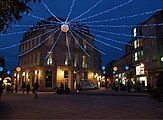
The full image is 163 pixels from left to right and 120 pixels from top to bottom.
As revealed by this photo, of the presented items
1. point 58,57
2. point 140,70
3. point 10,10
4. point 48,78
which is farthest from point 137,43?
point 10,10

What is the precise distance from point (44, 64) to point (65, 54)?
13.7 ft

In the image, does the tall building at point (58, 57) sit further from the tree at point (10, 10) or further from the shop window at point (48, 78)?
the tree at point (10, 10)

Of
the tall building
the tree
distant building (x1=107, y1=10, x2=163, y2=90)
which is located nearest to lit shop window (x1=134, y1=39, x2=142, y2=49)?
distant building (x1=107, y1=10, x2=163, y2=90)

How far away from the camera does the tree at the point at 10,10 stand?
888 cm

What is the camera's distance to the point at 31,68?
4953cm

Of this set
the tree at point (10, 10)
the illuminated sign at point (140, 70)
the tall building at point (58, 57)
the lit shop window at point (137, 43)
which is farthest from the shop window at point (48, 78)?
the tree at point (10, 10)

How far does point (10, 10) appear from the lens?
9359mm

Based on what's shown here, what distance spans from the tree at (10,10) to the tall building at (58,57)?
34788 millimetres

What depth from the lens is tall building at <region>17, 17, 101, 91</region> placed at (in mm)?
46625

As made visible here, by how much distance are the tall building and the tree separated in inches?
1370

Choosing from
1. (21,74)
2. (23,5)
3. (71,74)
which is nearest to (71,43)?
(71,74)

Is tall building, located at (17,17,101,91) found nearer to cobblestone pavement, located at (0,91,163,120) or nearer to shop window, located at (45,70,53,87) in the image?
shop window, located at (45,70,53,87)

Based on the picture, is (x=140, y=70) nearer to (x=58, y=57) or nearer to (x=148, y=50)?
(x=148, y=50)

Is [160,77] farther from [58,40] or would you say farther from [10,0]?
[58,40]
